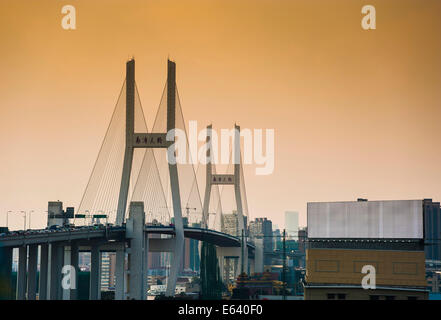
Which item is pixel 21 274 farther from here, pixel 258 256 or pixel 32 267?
pixel 258 256

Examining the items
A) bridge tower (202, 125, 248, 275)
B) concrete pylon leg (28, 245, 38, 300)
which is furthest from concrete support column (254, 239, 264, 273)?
concrete pylon leg (28, 245, 38, 300)

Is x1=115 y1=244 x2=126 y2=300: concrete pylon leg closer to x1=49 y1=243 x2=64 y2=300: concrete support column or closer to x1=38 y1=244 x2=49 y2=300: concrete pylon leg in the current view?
x1=49 y1=243 x2=64 y2=300: concrete support column

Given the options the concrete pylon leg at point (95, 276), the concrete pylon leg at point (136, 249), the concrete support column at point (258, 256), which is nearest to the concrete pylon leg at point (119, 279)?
the concrete pylon leg at point (136, 249)

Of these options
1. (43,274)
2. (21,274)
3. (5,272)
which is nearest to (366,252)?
(43,274)

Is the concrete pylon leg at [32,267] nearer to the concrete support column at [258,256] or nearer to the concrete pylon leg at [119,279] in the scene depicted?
the concrete pylon leg at [119,279]

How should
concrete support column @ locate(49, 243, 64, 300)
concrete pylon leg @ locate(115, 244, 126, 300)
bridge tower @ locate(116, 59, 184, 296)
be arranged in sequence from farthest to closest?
bridge tower @ locate(116, 59, 184, 296) < concrete pylon leg @ locate(115, 244, 126, 300) < concrete support column @ locate(49, 243, 64, 300)
